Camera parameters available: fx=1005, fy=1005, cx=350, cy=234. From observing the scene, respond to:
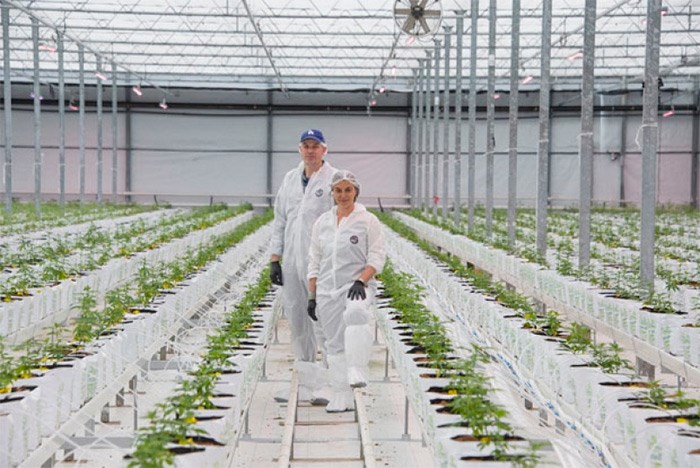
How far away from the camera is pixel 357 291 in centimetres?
723

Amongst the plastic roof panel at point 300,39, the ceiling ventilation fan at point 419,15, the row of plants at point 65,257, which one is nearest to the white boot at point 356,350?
the row of plants at point 65,257

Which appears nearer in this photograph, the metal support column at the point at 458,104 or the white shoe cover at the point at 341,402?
the white shoe cover at the point at 341,402

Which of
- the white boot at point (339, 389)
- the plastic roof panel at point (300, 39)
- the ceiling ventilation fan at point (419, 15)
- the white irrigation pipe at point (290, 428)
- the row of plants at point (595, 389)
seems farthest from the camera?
the plastic roof panel at point (300, 39)

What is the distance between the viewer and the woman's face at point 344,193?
24.2ft

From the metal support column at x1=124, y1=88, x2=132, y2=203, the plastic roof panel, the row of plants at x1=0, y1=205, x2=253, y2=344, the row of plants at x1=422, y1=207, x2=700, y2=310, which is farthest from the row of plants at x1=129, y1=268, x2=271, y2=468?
Result: the metal support column at x1=124, y1=88, x2=132, y2=203

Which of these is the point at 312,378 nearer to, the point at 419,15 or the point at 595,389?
the point at 595,389

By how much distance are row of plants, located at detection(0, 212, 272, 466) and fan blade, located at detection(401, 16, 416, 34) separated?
175 inches

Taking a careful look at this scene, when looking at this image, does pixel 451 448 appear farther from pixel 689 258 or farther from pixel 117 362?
pixel 689 258

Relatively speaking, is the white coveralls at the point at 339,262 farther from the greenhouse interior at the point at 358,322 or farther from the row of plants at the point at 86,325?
the row of plants at the point at 86,325

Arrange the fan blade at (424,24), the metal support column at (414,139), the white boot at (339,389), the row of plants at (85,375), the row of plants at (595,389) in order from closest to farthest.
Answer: the row of plants at (595,389) < the row of plants at (85,375) < the white boot at (339,389) < the fan blade at (424,24) < the metal support column at (414,139)

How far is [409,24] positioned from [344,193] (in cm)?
558

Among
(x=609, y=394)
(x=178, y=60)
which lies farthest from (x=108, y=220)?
(x=609, y=394)

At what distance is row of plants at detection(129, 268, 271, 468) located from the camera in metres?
3.93

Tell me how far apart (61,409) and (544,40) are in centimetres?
1000
